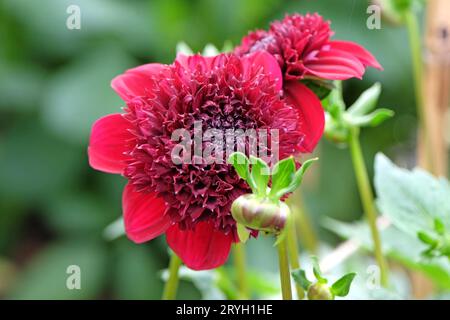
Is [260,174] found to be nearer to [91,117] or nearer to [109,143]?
[109,143]

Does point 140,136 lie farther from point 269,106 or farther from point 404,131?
point 404,131

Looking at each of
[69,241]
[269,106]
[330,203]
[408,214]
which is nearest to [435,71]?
[408,214]

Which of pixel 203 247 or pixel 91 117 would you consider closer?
pixel 203 247

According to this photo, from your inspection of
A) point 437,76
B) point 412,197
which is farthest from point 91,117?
point 412,197

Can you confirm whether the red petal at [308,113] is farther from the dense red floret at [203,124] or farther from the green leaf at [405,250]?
the green leaf at [405,250]

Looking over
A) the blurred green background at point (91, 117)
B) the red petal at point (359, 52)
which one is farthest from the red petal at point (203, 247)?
the blurred green background at point (91, 117)

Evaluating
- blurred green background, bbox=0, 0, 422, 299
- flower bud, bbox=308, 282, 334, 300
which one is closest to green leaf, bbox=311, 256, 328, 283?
flower bud, bbox=308, 282, 334, 300
